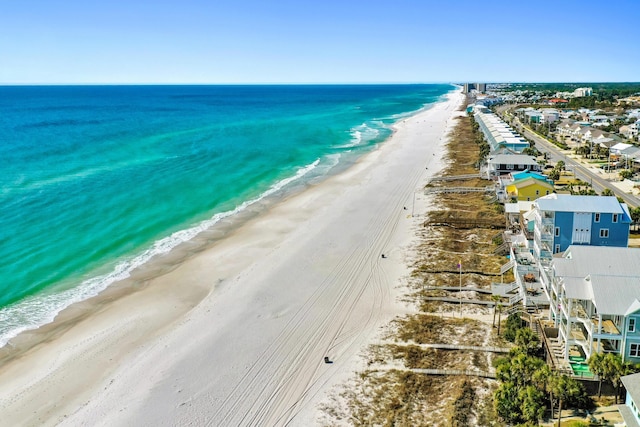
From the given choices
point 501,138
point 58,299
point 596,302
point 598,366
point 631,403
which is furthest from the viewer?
point 501,138

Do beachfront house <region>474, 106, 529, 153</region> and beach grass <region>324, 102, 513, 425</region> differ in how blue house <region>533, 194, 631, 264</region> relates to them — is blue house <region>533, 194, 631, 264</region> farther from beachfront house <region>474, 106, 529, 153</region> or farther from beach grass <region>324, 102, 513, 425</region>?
beachfront house <region>474, 106, 529, 153</region>

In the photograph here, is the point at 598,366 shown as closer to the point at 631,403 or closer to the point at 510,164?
the point at 631,403

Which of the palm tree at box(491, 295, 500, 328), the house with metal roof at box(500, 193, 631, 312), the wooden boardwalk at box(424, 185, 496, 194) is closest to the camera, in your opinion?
the palm tree at box(491, 295, 500, 328)

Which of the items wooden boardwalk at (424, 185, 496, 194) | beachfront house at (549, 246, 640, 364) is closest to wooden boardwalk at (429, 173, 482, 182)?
wooden boardwalk at (424, 185, 496, 194)

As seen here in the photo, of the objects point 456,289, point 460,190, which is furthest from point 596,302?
point 460,190

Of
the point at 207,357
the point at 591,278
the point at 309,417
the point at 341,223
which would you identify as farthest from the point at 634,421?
the point at 341,223

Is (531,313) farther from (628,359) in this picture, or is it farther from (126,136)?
(126,136)
